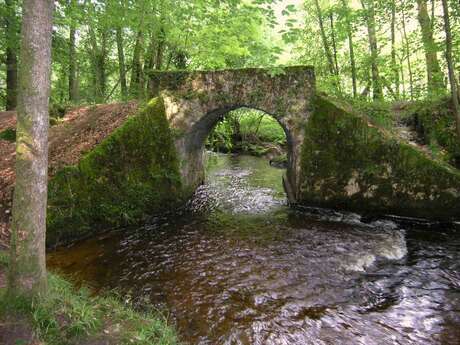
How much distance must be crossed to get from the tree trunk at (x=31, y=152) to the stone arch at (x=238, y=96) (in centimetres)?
637

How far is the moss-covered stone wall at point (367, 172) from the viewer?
26.3 ft

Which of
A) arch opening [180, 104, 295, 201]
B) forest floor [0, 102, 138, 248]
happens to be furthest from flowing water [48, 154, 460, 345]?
arch opening [180, 104, 295, 201]

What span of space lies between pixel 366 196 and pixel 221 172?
26.5 ft

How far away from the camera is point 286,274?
236 inches

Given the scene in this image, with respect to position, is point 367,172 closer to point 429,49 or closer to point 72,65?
point 429,49

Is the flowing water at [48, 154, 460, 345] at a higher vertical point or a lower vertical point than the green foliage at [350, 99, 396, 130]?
lower

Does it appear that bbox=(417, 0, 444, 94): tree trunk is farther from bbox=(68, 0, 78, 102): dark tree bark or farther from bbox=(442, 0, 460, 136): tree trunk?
bbox=(68, 0, 78, 102): dark tree bark

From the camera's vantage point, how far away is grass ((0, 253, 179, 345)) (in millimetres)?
3227

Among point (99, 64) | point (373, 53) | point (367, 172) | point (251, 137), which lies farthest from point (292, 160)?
point (251, 137)

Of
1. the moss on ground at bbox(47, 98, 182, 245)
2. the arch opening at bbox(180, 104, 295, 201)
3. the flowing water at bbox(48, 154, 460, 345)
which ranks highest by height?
the arch opening at bbox(180, 104, 295, 201)

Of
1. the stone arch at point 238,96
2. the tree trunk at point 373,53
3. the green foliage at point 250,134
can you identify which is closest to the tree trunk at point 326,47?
the tree trunk at point 373,53

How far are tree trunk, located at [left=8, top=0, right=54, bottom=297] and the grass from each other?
0.16 metres

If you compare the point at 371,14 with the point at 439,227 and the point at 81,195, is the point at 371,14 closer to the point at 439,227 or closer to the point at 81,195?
the point at 439,227

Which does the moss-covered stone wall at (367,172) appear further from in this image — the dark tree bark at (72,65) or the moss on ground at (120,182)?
the dark tree bark at (72,65)
